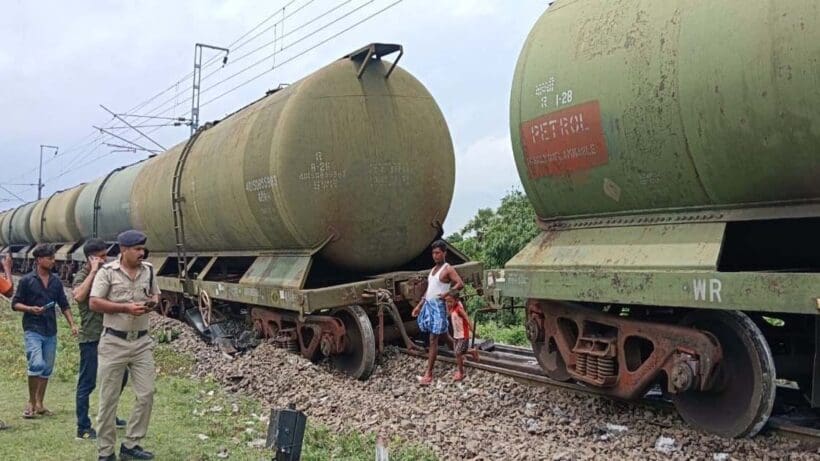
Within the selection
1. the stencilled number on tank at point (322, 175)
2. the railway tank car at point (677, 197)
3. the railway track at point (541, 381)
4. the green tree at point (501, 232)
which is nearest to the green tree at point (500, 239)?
the green tree at point (501, 232)

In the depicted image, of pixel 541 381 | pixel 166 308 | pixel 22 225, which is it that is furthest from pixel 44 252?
pixel 22 225

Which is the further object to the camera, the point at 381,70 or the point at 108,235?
the point at 108,235

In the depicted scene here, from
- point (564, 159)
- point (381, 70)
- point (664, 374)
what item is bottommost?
point (664, 374)

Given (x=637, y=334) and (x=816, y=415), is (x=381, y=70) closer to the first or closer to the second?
(x=637, y=334)

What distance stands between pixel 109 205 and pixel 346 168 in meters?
10.7

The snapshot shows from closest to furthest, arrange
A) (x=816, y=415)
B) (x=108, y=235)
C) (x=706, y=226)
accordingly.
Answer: (x=706, y=226) → (x=816, y=415) → (x=108, y=235)

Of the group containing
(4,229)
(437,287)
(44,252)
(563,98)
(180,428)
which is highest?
(563,98)

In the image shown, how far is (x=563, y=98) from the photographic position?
575 centimetres

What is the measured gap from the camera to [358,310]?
339 inches

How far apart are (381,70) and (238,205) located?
2722 mm

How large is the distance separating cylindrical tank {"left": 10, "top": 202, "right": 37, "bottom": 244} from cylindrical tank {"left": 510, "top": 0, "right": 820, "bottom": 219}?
25.9m

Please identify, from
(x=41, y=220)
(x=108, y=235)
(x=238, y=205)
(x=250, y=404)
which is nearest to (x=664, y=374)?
(x=250, y=404)

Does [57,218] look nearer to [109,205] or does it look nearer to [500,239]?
[109,205]

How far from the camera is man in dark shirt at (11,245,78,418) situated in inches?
255
